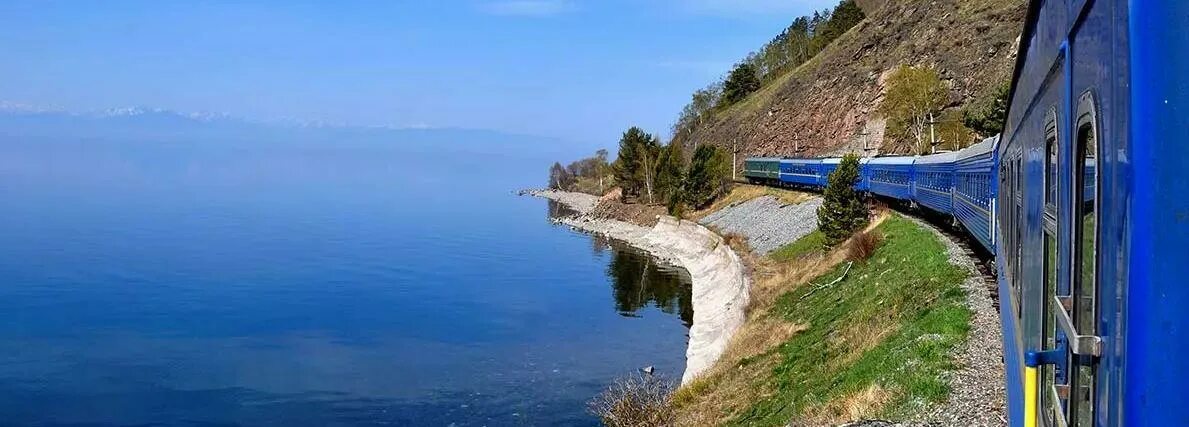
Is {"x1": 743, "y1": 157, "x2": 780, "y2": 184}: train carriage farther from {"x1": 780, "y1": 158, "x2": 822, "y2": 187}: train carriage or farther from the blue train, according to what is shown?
the blue train

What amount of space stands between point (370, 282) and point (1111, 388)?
45219mm

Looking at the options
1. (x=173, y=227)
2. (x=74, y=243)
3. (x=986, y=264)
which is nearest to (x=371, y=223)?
(x=173, y=227)

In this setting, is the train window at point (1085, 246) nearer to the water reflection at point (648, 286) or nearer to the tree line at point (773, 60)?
the water reflection at point (648, 286)

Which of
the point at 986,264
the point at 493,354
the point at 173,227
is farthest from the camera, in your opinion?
the point at 173,227

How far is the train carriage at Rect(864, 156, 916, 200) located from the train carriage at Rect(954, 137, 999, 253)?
393 inches

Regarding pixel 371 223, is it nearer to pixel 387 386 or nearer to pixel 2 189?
pixel 387 386

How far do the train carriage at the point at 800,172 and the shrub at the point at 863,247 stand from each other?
20.2 metres

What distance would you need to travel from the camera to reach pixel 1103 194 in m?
2.30

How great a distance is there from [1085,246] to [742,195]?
60732 mm

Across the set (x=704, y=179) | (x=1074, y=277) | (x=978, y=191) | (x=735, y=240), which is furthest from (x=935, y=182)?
(x=704, y=179)

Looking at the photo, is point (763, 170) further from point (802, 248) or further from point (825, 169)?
point (802, 248)

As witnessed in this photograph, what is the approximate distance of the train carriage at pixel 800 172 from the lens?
1907 inches

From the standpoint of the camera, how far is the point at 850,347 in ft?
54.3

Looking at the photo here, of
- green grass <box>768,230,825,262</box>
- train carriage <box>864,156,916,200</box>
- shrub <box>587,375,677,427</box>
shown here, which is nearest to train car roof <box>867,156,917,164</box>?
train carriage <box>864,156,916,200</box>
